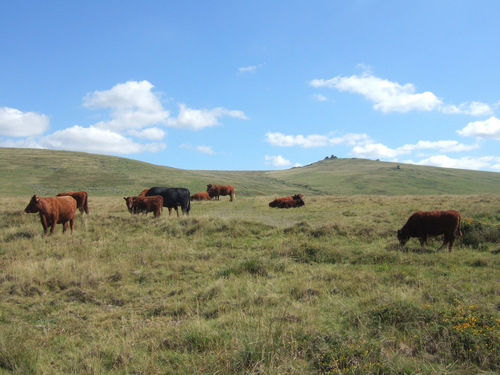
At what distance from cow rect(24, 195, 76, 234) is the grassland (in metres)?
0.87

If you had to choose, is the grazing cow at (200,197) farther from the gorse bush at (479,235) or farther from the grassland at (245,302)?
the gorse bush at (479,235)

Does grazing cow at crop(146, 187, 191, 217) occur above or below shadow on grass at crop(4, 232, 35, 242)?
above

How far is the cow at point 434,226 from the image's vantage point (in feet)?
33.6

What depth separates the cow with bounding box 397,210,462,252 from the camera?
404 inches

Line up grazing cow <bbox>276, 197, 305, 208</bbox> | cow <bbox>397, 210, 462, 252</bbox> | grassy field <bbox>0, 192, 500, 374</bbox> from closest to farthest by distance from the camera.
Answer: grassy field <bbox>0, 192, 500, 374</bbox> → cow <bbox>397, 210, 462, 252</bbox> → grazing cow <bbox>276, 197, 305, 208</bbox>

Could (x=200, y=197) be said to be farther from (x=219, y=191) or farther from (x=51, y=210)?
(x=51, y=210)

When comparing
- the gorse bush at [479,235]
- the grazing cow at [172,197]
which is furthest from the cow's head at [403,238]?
the grazing cow at [172,197]

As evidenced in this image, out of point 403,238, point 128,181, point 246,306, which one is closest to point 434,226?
point 403,238

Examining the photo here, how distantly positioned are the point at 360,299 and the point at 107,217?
42.2ft

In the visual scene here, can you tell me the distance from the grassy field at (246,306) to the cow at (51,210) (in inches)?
26.1

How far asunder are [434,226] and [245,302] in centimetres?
773

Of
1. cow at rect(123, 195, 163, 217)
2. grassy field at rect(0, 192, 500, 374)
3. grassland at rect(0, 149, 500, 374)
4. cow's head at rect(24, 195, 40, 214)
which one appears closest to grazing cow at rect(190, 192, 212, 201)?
cow at rect(123, 195, 163, 217)

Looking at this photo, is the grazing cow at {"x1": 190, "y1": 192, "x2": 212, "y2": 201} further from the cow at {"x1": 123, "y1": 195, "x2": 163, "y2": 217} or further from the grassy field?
the grassy field

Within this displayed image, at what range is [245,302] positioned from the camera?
18.8 feet
